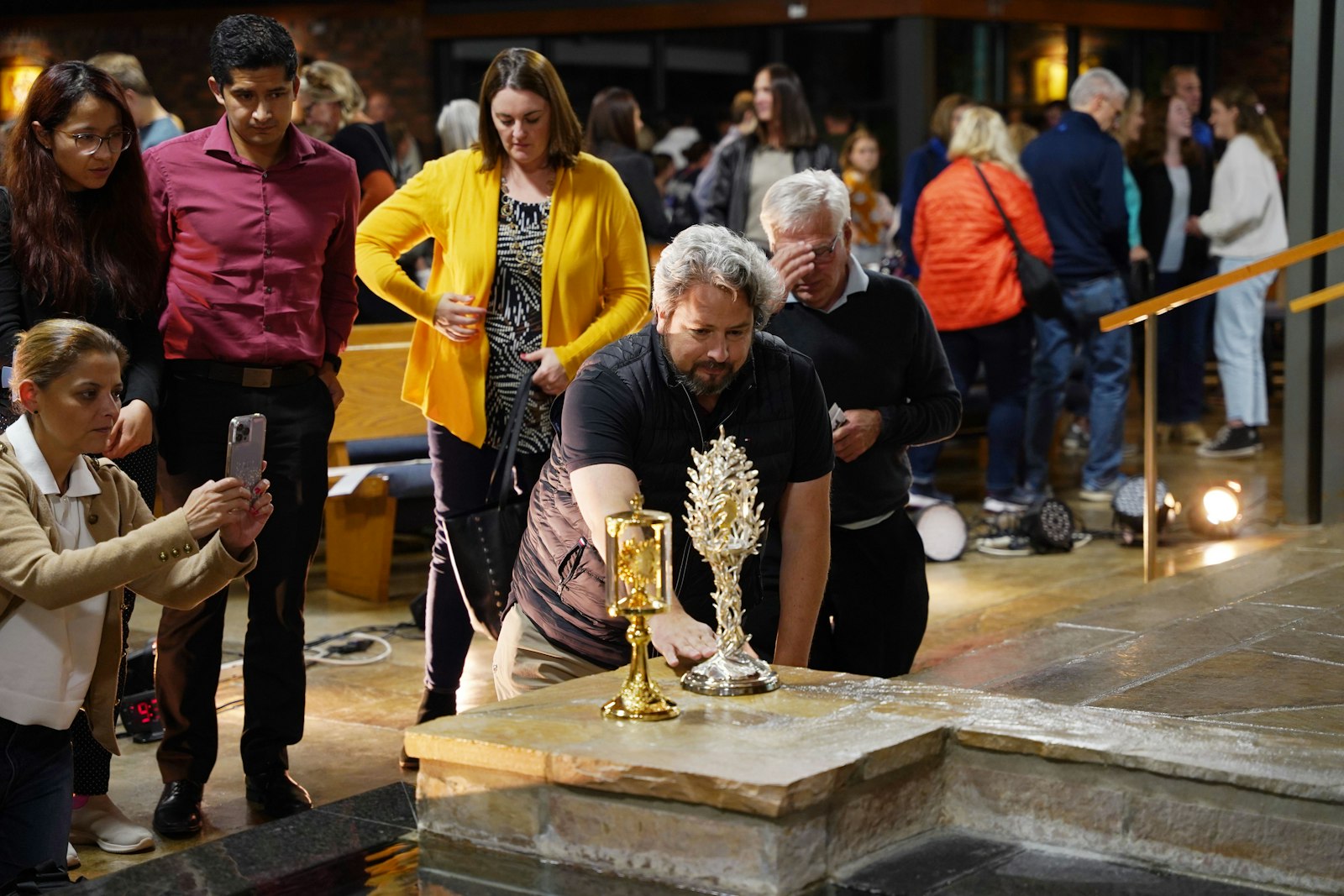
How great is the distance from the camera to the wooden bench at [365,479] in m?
5.89

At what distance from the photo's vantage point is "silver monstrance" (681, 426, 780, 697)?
106 inches

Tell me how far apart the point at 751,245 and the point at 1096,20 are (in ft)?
43.8

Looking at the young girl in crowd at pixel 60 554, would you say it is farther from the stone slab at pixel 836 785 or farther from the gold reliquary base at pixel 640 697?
the gold reliquary base at pixel 640 697

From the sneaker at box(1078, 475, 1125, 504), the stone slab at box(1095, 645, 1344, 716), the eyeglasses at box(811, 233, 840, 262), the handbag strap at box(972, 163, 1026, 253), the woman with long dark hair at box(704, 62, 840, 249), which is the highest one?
the woman with long dark hair at box(704, 62, 840, 249)

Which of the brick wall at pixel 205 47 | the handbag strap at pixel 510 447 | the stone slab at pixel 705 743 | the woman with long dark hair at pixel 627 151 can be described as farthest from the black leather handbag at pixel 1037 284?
the brick wall at pixel 205 47

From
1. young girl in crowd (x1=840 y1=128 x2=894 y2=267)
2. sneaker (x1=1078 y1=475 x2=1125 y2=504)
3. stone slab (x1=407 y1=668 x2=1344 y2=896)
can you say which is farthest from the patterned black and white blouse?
young girl in crowd (x1=840 y1=128 x2=894 y2=267)

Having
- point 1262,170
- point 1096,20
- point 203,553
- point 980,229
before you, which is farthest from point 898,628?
point 1096,20

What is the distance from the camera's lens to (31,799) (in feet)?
9.64

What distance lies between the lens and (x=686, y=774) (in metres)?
2.27

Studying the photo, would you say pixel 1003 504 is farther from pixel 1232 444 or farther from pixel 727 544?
pixel 727 544

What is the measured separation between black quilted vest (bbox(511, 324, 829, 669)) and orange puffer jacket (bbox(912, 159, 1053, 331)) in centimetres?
405

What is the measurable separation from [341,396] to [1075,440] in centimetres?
635

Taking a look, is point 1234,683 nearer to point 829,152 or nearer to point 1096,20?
point 829,152

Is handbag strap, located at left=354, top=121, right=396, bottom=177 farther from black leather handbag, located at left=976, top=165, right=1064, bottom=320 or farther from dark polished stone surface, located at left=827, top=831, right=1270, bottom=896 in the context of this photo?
dark polished stone surface, located at left=827, top=831, right=1270, bottom=896
